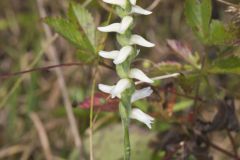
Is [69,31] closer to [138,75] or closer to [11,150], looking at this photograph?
[138,75]

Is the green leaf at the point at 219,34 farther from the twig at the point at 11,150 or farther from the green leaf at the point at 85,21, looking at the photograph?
the twig at the point at 11,150

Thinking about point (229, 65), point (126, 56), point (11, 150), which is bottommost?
point (11, 150)

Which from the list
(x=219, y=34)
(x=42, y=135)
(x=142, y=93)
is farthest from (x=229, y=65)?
(x=42, y=135)

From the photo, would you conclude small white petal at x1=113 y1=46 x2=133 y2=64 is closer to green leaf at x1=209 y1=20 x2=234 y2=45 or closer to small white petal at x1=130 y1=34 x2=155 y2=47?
small white petal at x1=130 y1=34 x2=155 y2=47

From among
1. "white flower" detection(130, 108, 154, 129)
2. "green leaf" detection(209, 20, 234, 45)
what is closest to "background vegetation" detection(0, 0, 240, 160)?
"green leaf" detection(209, 20, 234, 45)

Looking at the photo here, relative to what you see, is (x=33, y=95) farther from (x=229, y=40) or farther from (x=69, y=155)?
(x=229, y=40)

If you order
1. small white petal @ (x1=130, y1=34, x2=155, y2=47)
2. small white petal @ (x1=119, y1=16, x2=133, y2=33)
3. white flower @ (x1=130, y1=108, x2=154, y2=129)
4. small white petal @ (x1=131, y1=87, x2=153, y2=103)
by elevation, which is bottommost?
white flower @ (x1=130, y1=108, x2=154, y2=129)
